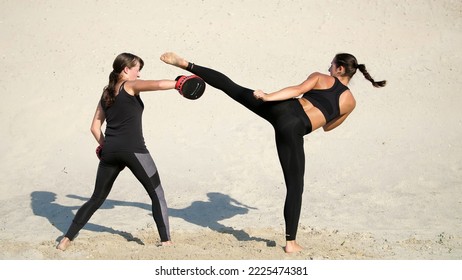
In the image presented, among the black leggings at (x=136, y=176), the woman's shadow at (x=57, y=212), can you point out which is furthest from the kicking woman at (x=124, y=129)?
the woman's shadow at (x=57, y=212)

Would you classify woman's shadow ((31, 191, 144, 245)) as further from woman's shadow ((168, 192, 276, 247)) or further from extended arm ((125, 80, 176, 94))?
extended arm ((125, 80, 176, 94))

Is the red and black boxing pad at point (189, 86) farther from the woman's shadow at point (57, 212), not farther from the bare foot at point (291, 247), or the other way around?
the woman's shadow at point (57, 212)

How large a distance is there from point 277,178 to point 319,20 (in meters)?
7.56

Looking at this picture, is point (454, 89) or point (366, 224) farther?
point (454, 89)

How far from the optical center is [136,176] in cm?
643

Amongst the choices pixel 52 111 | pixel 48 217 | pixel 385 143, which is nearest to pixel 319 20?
pixel 385 143

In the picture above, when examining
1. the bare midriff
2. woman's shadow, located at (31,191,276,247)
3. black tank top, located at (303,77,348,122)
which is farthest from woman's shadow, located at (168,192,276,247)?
black tank top, located at (303,77,348,122)

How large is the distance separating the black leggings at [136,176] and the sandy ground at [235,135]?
0.32m

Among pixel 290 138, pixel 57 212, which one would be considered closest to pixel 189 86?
pixel 290 138

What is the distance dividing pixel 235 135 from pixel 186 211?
11.4ft

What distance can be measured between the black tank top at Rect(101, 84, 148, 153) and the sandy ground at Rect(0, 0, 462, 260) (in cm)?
110

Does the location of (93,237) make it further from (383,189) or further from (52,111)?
(52,111)

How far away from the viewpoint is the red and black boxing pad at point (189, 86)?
19.3 feet

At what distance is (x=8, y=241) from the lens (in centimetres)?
737
